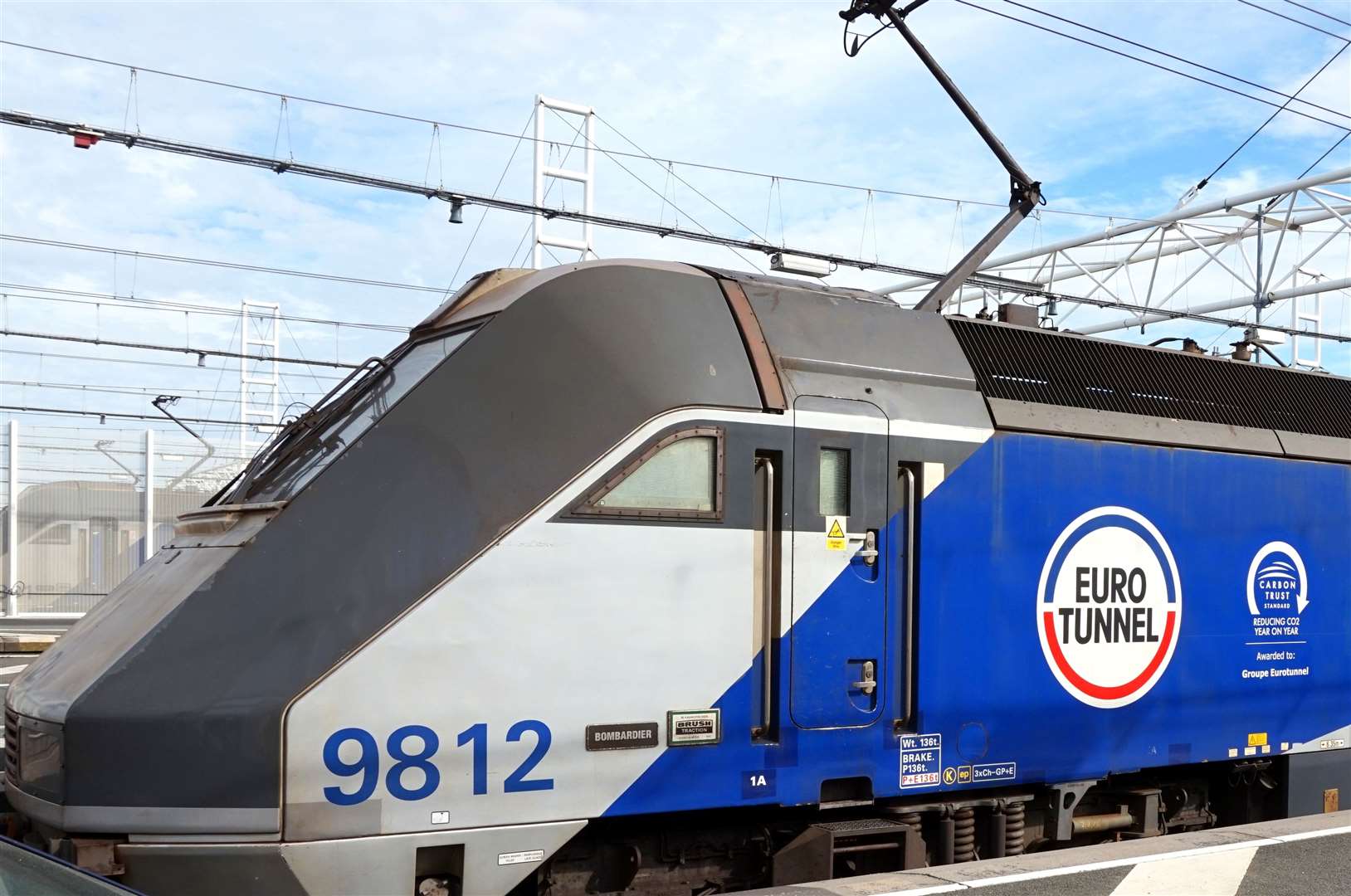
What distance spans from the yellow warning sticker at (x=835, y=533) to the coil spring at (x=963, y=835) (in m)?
1.65

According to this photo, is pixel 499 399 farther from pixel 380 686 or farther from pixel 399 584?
pixel 380 686

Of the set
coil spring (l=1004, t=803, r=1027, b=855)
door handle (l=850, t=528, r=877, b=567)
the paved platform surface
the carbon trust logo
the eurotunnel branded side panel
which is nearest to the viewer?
the paved platform surface

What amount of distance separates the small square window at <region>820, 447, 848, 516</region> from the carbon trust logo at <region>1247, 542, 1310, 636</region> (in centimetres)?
330

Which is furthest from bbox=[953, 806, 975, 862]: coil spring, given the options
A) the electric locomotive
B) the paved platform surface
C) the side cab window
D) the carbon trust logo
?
the carbon trust logo

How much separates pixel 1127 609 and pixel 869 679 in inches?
76.3

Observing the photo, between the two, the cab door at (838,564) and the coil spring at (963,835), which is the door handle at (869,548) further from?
the coil spring at (963,835)

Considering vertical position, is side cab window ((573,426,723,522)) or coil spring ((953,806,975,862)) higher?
side cab window ((573,426,723,522))

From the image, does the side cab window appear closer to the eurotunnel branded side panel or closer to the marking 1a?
the marking 1a

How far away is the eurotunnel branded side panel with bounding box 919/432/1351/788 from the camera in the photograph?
6.35 metres

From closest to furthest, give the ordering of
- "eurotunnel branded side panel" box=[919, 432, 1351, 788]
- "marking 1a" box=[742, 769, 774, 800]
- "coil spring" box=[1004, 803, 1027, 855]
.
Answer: "marking 1a" box=[742, 769, 774, 800], "eurotunnel branded side panel" box=[919, 432, 1351, 788], "coil spring" box=[1004, 803, 1027, 855]

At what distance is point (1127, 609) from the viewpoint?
7023 mm

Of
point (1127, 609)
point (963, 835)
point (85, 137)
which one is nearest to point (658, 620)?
point (963, 835)

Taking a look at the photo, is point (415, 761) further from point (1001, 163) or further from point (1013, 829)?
point (1001, 163)

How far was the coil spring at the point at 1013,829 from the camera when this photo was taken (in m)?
6.67
